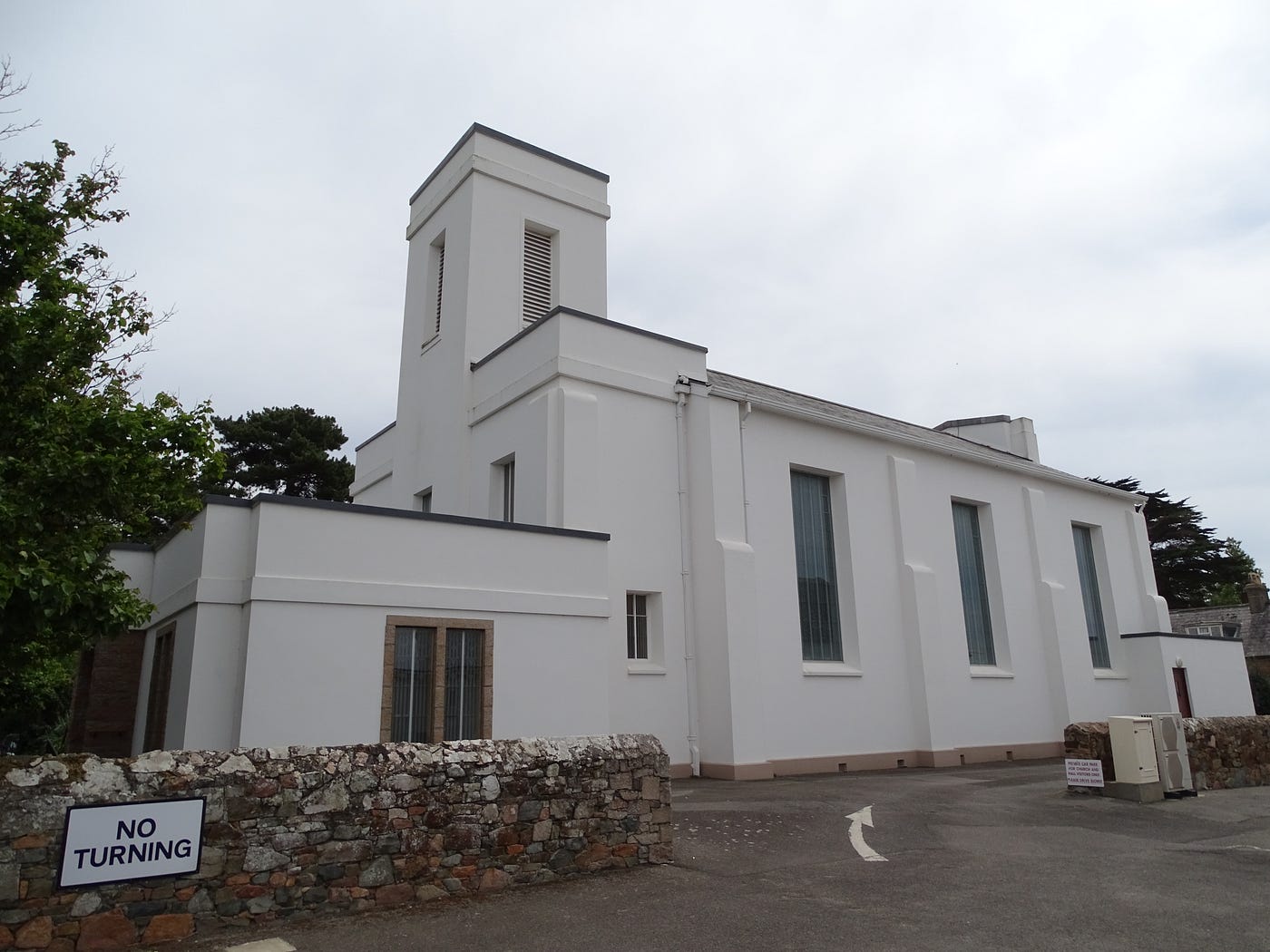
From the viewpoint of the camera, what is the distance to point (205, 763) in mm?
6309

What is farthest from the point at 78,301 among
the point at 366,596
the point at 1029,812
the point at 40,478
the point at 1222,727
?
the point at 1222,727

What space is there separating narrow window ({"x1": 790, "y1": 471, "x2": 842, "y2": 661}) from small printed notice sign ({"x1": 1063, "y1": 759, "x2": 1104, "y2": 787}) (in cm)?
575

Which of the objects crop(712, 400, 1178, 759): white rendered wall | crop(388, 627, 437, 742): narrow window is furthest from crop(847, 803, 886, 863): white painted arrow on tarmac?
crop(388, 627, 437, 742): narrow window

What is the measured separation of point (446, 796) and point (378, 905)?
0.91 meters

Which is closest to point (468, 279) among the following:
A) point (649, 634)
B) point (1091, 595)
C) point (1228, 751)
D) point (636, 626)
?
point (636, 626)

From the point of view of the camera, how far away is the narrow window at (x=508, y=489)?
58.0 feet

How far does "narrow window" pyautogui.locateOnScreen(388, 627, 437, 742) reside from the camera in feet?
41.0

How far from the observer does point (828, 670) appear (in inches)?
717

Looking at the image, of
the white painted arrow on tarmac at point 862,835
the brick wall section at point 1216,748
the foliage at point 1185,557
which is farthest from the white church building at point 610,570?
the foliage at point 1185,557

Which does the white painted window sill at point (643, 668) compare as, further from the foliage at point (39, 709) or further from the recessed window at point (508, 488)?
the foliage at point (39, 709)

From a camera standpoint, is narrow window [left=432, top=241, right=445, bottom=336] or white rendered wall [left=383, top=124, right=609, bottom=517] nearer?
white rendered wall [left=383, top=124, right=609, bottom=517]

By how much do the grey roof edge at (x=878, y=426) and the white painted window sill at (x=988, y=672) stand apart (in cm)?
521

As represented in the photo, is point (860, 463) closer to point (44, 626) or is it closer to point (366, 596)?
point (366, 596)

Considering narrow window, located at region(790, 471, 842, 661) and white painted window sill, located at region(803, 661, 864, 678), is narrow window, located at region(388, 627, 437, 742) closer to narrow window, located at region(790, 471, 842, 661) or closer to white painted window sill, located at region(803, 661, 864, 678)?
white painted window sill, located at region(803, 661, 864, 678)
